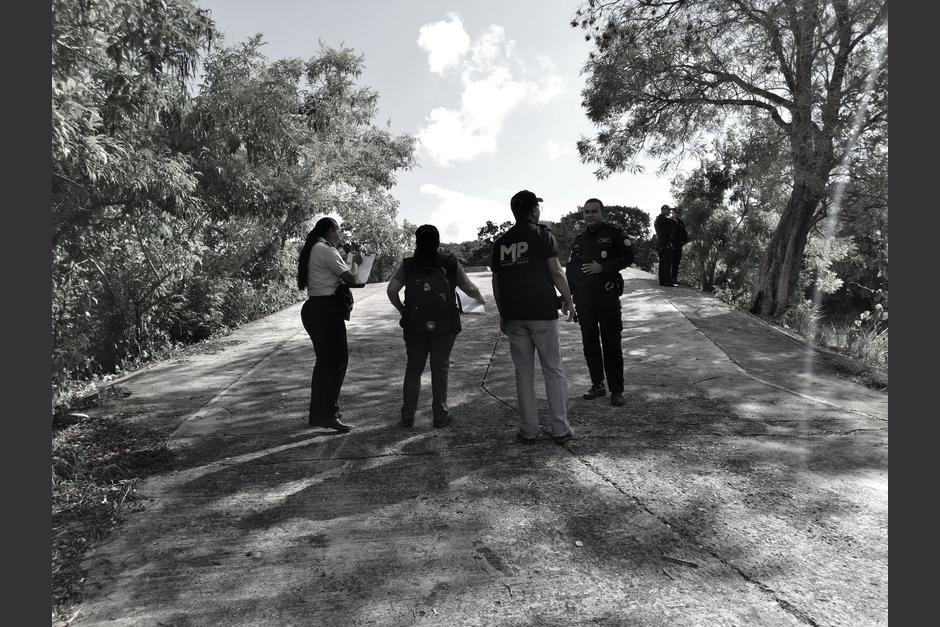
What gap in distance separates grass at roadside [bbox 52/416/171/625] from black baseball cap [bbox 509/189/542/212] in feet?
11.3

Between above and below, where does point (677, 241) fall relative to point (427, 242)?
above

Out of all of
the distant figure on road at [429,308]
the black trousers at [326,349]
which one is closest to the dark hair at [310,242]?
the black trousers at [326,349]

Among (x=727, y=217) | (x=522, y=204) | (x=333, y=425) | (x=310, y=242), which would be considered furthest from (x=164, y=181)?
(x=727, y=217)

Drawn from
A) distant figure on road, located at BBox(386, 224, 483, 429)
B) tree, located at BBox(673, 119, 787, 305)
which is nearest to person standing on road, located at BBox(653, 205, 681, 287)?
tree, located at BBox(673, 119, 787, 305)

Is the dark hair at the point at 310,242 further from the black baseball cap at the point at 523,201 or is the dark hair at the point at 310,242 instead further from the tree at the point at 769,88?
the tree at the point at 769,88

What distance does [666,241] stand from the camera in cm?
1482

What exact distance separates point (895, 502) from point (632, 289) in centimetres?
1112

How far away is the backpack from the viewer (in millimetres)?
5250

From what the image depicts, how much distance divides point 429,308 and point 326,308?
0.89 metres

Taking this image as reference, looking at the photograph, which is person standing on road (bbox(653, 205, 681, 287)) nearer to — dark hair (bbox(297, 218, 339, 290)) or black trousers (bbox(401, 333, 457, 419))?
black trousers (bbox(401, 333, 457, 419))

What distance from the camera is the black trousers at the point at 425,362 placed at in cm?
538

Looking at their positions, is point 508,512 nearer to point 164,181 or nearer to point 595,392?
point 595,392

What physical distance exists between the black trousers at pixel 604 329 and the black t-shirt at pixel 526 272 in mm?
1061

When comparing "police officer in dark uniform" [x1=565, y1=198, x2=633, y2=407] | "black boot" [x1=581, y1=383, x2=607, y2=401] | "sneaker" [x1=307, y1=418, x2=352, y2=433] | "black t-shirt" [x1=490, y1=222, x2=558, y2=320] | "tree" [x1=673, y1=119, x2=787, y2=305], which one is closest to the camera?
"black t-shirt" [x1=490, y1=222, x2=558, y2=320]
